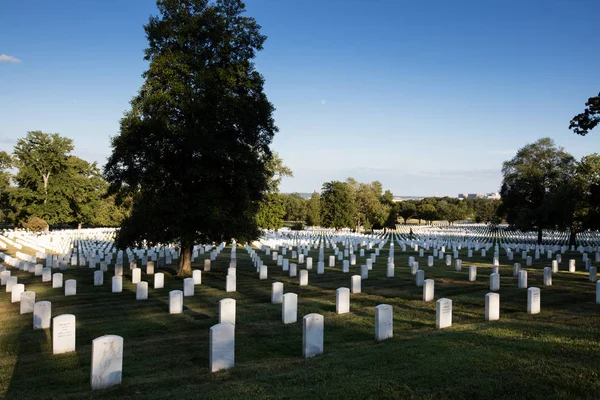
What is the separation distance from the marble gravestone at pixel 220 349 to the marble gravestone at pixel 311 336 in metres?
1.50

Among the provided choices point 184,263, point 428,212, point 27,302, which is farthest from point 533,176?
point 428,212

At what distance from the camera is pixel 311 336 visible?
880 cm

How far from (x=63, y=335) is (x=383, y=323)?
268 inches

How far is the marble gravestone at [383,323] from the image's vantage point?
386 inches

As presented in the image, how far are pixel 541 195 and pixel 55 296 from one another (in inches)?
1940

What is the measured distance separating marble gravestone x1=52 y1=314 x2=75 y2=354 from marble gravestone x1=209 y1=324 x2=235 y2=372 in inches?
136

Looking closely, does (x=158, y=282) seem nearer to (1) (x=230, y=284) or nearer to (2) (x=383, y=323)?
(1) (x=230, y=284)

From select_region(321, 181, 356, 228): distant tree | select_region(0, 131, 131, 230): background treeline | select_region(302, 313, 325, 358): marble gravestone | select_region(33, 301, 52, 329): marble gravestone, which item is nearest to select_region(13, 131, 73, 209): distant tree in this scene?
select_region(0, 131, 131, 230): background treeline

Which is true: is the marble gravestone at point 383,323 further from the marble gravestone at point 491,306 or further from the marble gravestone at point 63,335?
the marble gravestone at point 63,335

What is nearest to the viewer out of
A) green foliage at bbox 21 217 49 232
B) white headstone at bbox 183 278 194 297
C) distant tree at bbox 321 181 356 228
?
white headstone at bbox 183 278 194 297

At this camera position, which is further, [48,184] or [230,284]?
[48,184]

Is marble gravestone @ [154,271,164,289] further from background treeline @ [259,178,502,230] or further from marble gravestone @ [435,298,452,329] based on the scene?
background treeline @ [259,178,502,230]

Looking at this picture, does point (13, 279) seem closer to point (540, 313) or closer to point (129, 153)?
point (129, 153)

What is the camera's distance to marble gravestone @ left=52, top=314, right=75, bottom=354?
9.15 metres
